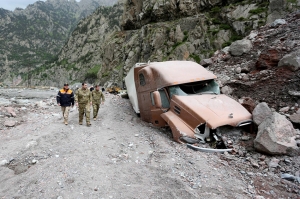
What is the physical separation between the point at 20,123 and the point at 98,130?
12.6ft

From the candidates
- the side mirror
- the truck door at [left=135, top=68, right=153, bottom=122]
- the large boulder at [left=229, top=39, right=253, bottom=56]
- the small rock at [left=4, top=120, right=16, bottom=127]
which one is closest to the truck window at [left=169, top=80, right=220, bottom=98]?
the side mirror

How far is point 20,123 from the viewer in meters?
8.49

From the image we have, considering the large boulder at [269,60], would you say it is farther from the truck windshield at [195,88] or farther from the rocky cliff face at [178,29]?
the rocky cliff face at [178,29]

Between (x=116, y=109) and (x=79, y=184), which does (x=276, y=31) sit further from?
(x=79, y=184)

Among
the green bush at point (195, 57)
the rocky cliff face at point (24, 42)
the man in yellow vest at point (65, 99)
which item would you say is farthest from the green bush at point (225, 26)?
the rocky cliff face at point (24, 42)

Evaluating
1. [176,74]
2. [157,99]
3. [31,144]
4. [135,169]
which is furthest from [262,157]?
[31,144]

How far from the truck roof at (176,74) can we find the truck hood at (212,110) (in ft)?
1.78

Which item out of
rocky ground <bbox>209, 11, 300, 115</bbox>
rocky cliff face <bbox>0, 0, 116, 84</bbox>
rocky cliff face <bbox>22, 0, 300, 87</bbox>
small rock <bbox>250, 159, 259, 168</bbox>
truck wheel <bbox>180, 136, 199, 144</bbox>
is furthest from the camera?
rocky cliff face <bbox>0, 0, 116, 84</bbox>

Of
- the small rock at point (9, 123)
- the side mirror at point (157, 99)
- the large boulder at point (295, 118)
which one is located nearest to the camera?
the large boulder at point (295, 118)

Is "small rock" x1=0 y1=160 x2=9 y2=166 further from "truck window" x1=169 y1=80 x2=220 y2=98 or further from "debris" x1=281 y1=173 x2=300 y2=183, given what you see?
"debris" x1=281 y1=173 x2=300 y2=183

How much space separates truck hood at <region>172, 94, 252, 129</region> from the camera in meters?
4.95

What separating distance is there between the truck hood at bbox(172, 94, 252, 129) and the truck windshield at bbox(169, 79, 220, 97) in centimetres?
26

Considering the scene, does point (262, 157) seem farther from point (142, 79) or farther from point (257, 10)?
point (257, 10)

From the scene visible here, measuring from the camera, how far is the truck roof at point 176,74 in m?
6.19
